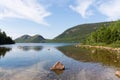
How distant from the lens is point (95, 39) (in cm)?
15025

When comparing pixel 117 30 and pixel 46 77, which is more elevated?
pixel 117 30

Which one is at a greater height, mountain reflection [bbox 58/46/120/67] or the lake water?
mountain reflection [bbox 58/46/120/67]

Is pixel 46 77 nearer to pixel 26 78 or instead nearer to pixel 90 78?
pixel 26 78

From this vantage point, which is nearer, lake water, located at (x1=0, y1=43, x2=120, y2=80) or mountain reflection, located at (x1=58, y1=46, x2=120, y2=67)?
lake water, located at (x1=0, y1=43, x2=120, y2=80)

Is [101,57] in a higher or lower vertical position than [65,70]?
higher

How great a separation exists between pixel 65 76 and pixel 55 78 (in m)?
2.04

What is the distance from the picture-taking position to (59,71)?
39625 millimetres

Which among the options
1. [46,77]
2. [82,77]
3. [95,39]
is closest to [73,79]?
[82,77]

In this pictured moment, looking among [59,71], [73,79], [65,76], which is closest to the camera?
[73,79]

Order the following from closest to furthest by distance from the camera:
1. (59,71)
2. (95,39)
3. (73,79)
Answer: (73,79)
(59,71)
(95,39)

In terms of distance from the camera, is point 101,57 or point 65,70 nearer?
point 65,70

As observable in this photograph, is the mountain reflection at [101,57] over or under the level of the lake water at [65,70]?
over

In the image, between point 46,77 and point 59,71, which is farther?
point 59,71

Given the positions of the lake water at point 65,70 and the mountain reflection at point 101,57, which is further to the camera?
the mountain reflection at point 101,57
